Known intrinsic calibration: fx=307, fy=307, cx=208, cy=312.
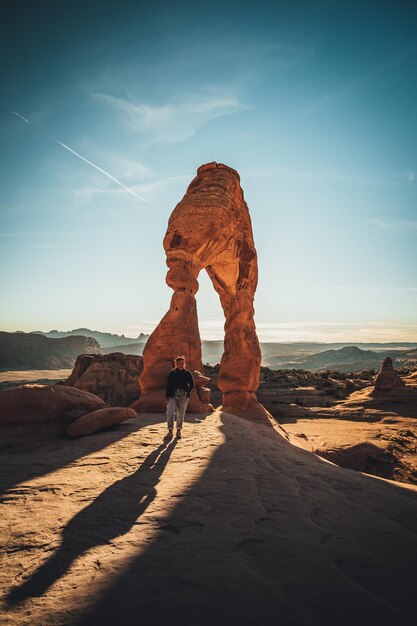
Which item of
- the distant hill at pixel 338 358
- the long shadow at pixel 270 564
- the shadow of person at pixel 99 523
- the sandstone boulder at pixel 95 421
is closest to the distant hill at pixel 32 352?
the distant hill at pixel 338 358

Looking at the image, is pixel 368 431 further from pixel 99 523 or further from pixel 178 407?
pixel 99 523

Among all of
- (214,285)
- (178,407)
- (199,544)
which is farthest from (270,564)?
(214,285)

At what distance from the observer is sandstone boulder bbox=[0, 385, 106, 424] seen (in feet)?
20.5

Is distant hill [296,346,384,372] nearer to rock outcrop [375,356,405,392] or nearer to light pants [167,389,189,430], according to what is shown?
rock outcrop [375,356,405,392]

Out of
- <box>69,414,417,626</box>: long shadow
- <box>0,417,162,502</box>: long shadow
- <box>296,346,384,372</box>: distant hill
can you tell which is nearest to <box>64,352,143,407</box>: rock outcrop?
<box>0,417,162,502</box>: long shadow

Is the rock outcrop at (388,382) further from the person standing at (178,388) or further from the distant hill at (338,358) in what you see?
the distant hill at (338,358)

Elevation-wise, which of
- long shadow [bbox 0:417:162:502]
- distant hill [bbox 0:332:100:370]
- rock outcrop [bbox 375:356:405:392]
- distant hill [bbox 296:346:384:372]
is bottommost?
distant hill [bbox 296:346:384:372]

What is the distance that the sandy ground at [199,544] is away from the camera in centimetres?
150

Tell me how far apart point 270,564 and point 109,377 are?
898 inches

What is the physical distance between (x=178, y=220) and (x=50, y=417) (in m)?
9.71

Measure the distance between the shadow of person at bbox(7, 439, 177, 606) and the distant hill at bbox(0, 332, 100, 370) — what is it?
308ft

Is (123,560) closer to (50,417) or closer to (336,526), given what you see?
(336,526)

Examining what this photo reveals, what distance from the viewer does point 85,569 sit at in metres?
1.87

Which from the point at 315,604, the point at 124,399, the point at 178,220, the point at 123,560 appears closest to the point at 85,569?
the point at 123,560
